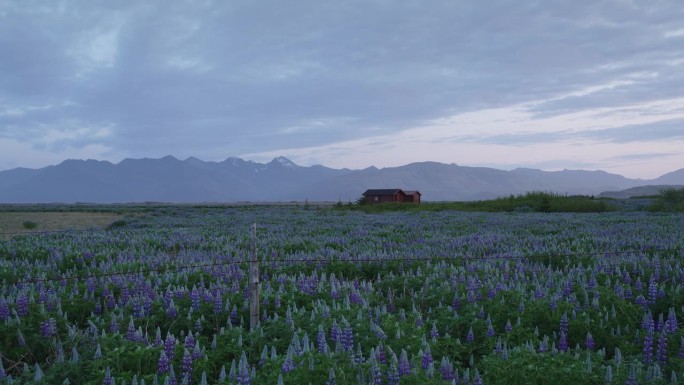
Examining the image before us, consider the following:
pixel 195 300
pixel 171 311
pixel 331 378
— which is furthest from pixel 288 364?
pixel 195 300

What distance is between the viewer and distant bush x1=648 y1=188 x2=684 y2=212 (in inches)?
1288

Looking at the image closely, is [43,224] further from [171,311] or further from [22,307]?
[171,311]

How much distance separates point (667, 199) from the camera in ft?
123

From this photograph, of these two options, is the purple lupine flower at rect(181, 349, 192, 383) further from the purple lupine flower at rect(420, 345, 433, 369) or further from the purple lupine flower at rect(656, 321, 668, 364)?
the purple lupine flower at rect(656, 321, 668, 364)

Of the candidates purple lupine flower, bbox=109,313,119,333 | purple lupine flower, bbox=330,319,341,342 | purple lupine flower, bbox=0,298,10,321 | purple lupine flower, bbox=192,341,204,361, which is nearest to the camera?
purple lupine flower, bbox=192,341,204,361

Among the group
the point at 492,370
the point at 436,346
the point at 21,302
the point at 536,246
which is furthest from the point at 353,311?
the point at 536,246

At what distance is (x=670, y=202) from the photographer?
36000 mm

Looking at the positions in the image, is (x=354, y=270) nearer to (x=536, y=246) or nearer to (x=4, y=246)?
(x=536, y=246)

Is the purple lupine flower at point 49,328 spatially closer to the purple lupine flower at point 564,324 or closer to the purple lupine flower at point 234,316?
the purple lupine flower at point 234,316

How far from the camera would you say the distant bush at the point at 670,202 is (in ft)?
107

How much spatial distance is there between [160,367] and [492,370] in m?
2.86

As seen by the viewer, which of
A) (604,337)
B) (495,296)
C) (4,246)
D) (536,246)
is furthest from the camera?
(4,246)

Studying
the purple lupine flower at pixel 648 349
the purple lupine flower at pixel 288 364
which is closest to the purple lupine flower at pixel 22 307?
the purple lupine flower at pixel 288 364

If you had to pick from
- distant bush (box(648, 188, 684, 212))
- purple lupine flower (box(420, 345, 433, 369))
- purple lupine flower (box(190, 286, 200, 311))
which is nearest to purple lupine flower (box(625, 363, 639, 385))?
purple lupine flower (box(420, 345, 433, 369))
